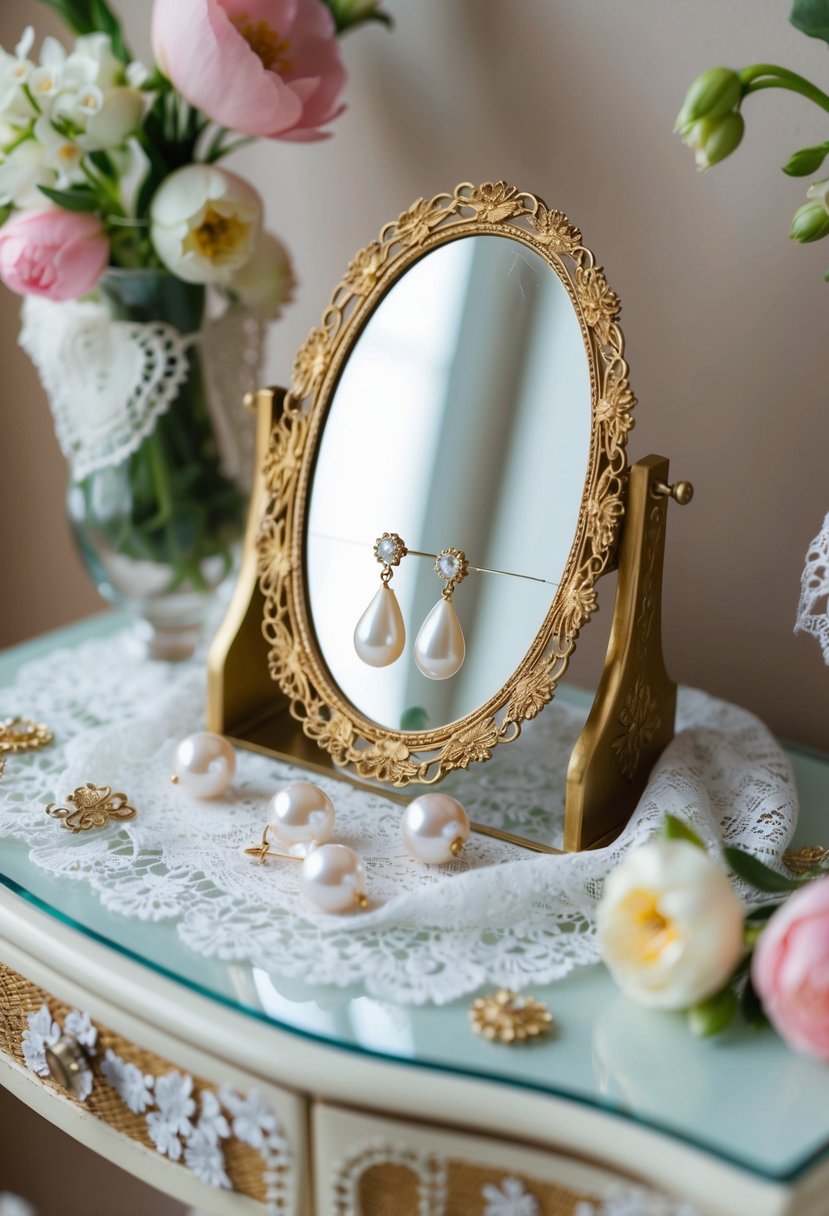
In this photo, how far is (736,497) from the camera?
3.10ft

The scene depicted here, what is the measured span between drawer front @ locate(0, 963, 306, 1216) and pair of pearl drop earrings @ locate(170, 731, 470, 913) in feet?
0.41

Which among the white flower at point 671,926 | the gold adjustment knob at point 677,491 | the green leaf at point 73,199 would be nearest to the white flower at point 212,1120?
the white flower at point 671,926

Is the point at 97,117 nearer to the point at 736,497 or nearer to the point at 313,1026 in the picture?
the point at 736,497

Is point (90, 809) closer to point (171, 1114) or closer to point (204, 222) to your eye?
point (171, 1114)

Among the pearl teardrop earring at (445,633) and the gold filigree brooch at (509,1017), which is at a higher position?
the pearl teardrop earring at (445,633)

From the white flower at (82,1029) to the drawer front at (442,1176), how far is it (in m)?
0.16

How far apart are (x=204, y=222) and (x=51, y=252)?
12 centimetres

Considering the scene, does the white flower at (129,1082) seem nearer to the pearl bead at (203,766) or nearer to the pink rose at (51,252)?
the pearl bead at (203,766)

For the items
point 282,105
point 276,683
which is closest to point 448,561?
point 276,683

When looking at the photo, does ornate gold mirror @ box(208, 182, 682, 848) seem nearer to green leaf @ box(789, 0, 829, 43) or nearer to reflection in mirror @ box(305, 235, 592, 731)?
reflection in mirror @ box(305, 235, 592, 731)

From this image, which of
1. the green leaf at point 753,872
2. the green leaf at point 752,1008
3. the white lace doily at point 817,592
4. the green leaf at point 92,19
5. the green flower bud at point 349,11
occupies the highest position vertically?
the green flower bud at point 349,11

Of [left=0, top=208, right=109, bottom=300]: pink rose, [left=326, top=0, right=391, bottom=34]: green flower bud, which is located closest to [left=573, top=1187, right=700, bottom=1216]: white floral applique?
[left=0, top=208, right=109, bottom=300]: pink rose

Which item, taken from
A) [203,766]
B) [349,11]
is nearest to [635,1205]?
[203,766]

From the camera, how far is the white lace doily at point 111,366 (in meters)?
1.02
